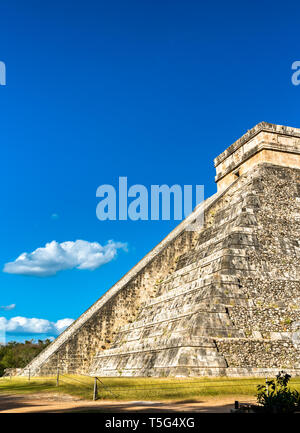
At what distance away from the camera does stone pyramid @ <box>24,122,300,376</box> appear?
11492mm

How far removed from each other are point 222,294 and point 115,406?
5495 mm

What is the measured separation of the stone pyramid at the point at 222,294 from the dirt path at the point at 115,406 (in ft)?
7.12

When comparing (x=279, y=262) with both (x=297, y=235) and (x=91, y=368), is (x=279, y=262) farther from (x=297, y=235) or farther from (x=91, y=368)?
(x=91, y=368)

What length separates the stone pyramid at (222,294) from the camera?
37.7 feet

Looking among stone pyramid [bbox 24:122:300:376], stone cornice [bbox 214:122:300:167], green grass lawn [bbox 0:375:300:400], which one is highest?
stone cornice [bbox 214:122:300:167]

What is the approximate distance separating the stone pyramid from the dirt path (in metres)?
2.17

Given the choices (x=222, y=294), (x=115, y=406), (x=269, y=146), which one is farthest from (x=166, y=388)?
(x=269, y=146)

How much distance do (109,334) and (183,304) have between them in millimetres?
4501

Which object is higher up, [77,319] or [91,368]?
[77,319]

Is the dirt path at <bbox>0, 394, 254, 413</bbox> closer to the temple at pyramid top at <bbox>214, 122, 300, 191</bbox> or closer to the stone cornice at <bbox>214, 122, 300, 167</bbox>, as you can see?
the temple at pyramid top at <bbox>214, 122, 300, 191</bbox>

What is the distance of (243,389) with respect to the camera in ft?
31.0

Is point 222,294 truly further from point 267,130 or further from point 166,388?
point 267,130

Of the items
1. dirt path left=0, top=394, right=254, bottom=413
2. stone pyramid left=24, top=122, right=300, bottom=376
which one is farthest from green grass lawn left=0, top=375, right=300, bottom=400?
stone pyramid left=24, top=122, right=300, bottom=376
